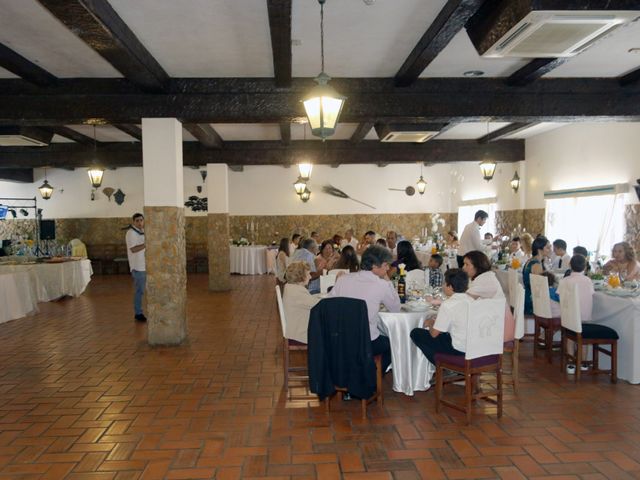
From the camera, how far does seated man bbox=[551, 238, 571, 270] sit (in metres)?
6.54

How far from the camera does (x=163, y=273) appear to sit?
19.3 feet

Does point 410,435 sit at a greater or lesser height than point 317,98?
lesser

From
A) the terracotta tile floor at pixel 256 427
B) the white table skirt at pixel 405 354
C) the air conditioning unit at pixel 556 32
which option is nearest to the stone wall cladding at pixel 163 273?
the terracotta tile floor at pixel 256 427

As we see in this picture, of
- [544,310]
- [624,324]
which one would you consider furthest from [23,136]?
[624,324]

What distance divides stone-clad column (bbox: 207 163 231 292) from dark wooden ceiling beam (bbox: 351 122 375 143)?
3006 millimetres

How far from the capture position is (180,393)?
14.3 feet

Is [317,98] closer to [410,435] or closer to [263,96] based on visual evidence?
[263,96]

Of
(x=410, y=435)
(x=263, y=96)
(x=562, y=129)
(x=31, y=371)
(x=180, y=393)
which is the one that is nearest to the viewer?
(x=410, y=435)

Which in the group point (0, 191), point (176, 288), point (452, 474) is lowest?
point (452, 474)

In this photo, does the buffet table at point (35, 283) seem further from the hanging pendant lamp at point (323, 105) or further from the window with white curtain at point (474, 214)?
the window with white curtain at point (474, 214)

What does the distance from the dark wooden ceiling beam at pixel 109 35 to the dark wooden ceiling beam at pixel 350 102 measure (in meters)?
0.55

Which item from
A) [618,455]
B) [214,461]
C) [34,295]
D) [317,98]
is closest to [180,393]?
[214,461]

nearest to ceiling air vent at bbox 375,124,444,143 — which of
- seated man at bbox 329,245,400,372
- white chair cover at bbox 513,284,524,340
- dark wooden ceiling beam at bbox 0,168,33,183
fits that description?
white chair cover at bbox 513,284,524,340

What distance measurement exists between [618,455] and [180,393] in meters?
3.44
